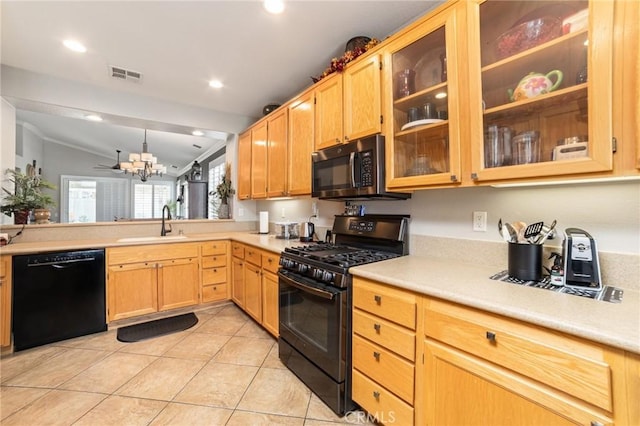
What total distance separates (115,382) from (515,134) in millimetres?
2985

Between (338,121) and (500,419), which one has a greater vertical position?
(338,121)

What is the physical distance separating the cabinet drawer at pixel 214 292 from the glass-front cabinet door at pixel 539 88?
3.05m

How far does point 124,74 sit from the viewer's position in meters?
2.76

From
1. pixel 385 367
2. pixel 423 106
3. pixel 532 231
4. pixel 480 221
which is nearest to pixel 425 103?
pixel 423 106

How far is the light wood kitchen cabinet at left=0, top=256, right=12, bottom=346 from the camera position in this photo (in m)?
2.22

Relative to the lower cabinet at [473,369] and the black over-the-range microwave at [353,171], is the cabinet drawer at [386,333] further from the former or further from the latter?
the black over-the-range microwave at [353,171]

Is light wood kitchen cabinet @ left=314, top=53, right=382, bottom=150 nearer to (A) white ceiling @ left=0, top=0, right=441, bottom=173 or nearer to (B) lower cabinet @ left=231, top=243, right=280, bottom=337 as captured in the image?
(A) white ceiling @ left=0, top=0, right=441, bottom=173

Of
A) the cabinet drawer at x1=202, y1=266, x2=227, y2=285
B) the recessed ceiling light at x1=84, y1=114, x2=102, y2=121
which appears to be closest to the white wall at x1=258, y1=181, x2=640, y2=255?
the cabinet drawer at x1=202, y1=266, x2=227, y2=285

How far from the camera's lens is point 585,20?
105cm

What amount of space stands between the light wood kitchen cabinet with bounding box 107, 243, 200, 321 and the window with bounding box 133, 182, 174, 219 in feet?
19.2

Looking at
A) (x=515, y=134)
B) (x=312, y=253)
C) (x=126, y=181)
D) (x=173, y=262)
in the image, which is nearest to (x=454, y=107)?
(x=515, y=134)

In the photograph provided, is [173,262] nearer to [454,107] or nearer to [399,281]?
[399,281]

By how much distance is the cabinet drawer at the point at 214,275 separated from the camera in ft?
10.7

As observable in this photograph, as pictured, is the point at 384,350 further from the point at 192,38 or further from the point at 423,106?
the point at 192,38
